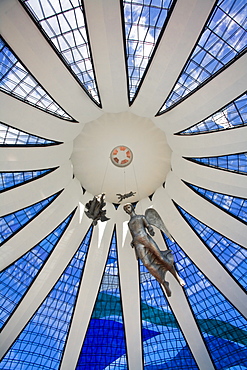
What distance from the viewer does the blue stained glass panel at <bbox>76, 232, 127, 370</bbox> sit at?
60.4 feet

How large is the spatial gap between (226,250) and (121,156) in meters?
8.66

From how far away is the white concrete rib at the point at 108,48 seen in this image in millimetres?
10648

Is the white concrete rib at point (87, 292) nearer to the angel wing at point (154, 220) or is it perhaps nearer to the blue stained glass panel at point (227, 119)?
the angel wing at point (154, 220)

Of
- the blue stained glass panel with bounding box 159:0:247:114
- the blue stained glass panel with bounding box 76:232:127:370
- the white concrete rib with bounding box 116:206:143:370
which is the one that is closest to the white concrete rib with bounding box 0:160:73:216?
the white concrete rib with bounding box 116:206:143:370

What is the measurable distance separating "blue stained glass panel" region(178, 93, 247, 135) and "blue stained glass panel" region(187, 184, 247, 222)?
12.4ft

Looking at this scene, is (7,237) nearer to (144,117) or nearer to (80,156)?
(80,156)

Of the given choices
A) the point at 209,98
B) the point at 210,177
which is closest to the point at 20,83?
the point at 209,98

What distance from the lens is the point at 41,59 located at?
39.3 ft

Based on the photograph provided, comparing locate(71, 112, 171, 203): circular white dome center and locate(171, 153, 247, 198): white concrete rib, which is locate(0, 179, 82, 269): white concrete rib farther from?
locate(171, 153, 247, 198): white concrete rib

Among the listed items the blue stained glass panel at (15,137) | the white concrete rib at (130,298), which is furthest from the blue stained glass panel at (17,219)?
the white concrete rib at (130,298)

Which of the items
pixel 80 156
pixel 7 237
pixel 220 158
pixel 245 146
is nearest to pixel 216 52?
pixel 245 146

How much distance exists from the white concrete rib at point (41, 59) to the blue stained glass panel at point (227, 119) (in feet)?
18.9

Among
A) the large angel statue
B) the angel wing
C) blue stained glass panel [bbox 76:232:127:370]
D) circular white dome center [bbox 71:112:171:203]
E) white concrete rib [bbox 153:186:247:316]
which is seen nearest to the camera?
the large angel statue

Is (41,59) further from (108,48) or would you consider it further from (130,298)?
(130,298)
